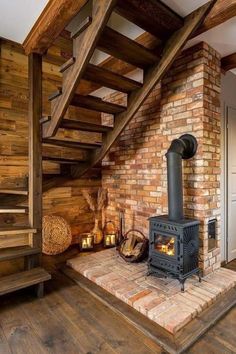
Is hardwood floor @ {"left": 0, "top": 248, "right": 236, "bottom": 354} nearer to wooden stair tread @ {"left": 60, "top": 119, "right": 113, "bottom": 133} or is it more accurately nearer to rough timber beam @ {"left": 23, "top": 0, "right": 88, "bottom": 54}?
wooden stair tread @ {"left": 60, "top": 119, "right": 113, "bottom": 133}

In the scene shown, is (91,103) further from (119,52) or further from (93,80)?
(119,52)

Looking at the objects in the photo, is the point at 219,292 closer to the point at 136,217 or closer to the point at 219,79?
the point at 136,217

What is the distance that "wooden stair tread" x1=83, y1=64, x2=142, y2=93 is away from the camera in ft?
6.70

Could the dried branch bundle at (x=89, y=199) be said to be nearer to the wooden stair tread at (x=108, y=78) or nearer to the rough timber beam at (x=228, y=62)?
the wooden stair tread at (x=108, y=78)

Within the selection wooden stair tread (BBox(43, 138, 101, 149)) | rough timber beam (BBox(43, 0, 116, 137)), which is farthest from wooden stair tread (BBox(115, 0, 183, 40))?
wooden stair tread (BBox(43, 138, 101, 149))

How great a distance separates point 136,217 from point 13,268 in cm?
175

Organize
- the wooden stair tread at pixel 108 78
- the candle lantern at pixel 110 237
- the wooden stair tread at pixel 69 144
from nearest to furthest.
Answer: the wooden stair tread at pixel 108 78
the wooden stair tread at pixel 69 144
the candle lantern at pixel 110 237

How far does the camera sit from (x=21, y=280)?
215 cm

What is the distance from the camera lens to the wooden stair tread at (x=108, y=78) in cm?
204

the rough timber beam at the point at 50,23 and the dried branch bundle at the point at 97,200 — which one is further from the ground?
the rough timber beam at the point at 50,23

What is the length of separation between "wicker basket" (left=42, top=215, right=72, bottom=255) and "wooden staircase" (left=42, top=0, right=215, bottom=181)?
126 cm

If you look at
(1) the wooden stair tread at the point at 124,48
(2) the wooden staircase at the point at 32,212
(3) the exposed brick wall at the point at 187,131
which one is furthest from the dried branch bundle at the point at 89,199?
(1) the wooden stair tread at the point at 124,48

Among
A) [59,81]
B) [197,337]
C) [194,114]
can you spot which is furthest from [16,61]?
[197,337]

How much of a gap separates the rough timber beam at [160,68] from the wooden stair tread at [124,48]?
4.3 inches
